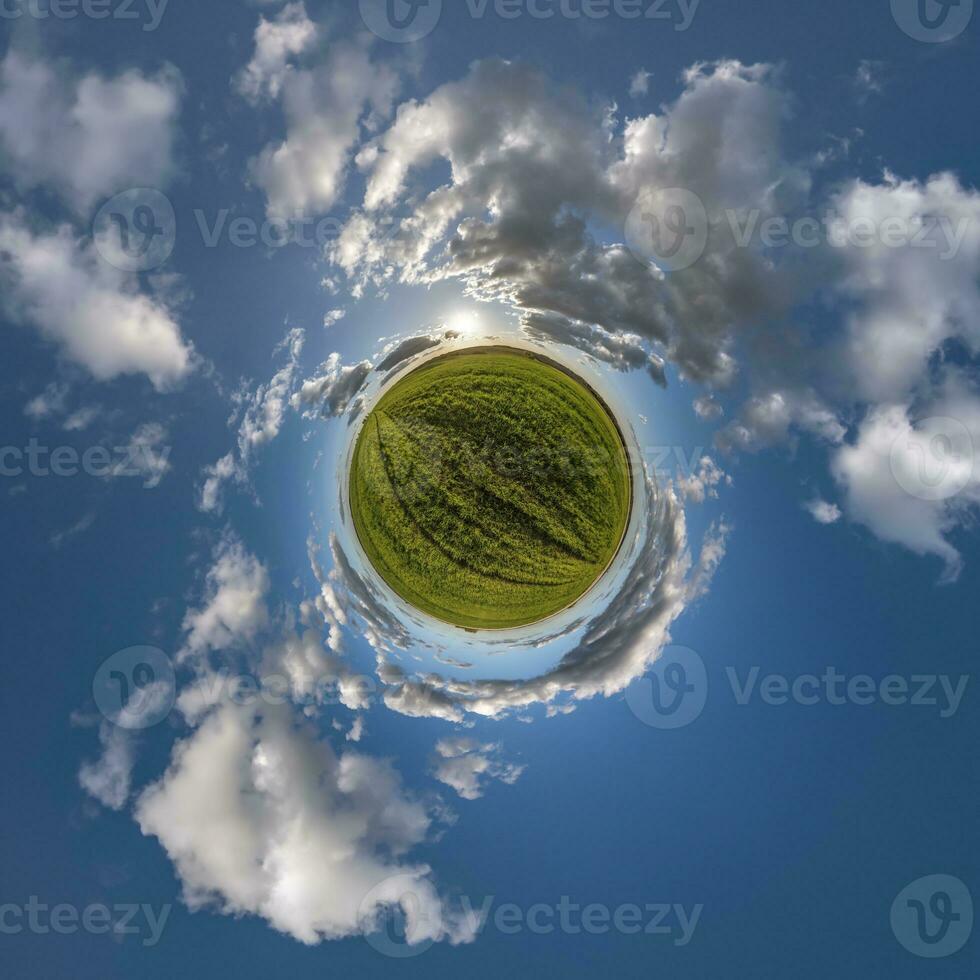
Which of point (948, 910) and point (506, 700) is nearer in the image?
point (948, 910)

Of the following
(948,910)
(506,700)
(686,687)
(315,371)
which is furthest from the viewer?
(506,700)

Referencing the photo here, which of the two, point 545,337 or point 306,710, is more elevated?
point 545,337

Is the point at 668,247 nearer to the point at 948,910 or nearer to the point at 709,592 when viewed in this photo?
the point at 709,592

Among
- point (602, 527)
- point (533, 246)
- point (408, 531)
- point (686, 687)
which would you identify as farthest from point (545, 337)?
point (686, 687)

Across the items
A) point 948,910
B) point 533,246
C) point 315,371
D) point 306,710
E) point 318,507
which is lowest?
point 948,910

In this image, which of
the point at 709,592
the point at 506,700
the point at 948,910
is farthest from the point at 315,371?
the point at 948,910

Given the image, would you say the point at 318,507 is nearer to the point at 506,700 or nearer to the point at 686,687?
the point at 506,700

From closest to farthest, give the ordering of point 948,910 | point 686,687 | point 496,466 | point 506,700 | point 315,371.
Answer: point 948,910, point 686,687, point 315,371, point 506,700, point 496,466
